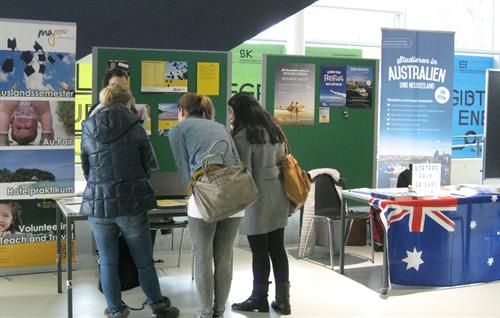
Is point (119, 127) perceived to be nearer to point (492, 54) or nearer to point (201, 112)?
point (201, 112)

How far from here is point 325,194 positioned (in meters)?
5.05

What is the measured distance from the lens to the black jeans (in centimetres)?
347

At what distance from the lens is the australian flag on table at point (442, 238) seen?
4.11 m

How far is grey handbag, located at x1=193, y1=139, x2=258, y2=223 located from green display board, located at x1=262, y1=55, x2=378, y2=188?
2.45 metres

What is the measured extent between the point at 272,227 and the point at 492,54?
8.66 meters

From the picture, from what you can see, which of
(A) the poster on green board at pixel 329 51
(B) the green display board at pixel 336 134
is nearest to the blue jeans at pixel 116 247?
(B) the green display board at pixel 336 134

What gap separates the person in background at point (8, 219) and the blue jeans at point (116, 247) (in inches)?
56.4

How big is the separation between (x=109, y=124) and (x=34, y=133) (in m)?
1.51

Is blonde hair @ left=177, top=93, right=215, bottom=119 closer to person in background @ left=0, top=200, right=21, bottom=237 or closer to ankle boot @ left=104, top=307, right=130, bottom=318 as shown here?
ankle boot @ left=104, top=307, right=130, bottom=318

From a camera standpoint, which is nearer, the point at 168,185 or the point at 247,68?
the point at 168,185

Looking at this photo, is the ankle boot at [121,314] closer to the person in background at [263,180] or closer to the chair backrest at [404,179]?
the person in background at [263,180]

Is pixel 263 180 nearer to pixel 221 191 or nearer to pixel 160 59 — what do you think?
pixel 221 191

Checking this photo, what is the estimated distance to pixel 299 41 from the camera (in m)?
8.56

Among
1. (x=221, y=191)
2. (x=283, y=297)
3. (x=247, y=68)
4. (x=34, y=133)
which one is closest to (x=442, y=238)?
(x=283, y=297)
